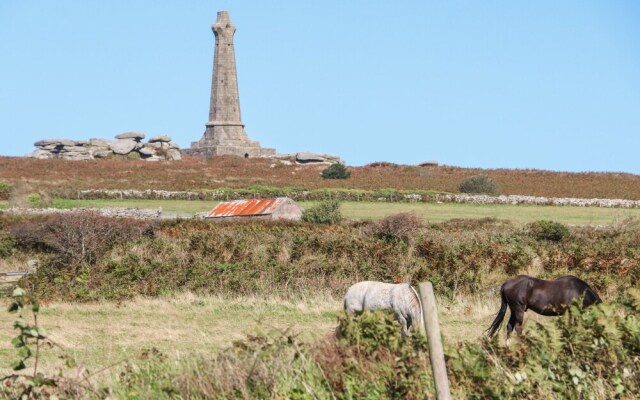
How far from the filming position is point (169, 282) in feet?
86.6

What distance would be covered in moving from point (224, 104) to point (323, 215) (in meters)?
65.5

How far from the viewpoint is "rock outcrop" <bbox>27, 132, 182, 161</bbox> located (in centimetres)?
10256

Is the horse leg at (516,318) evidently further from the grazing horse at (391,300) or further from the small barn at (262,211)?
the small barn at (262,211)

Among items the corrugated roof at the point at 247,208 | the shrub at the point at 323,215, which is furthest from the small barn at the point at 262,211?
the shrub at the point at 323,215

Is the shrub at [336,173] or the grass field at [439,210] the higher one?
the shrub at [336,173]

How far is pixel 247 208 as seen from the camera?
4262cm

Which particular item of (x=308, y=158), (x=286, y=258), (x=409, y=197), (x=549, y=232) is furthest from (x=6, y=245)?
(x=308, y=158)

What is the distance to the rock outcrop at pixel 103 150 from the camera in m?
103

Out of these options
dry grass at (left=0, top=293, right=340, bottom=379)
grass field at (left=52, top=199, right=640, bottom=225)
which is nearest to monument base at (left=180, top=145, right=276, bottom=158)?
grass field at (left=52, top=199, right=640, bottom=225)

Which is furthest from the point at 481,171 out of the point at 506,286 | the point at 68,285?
the point at 506,286

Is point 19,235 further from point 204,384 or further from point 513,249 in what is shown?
point 204,384

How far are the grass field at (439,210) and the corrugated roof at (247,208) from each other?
5.48m

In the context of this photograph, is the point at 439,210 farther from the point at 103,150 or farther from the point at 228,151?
the point at 103,150

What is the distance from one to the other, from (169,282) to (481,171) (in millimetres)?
67050
